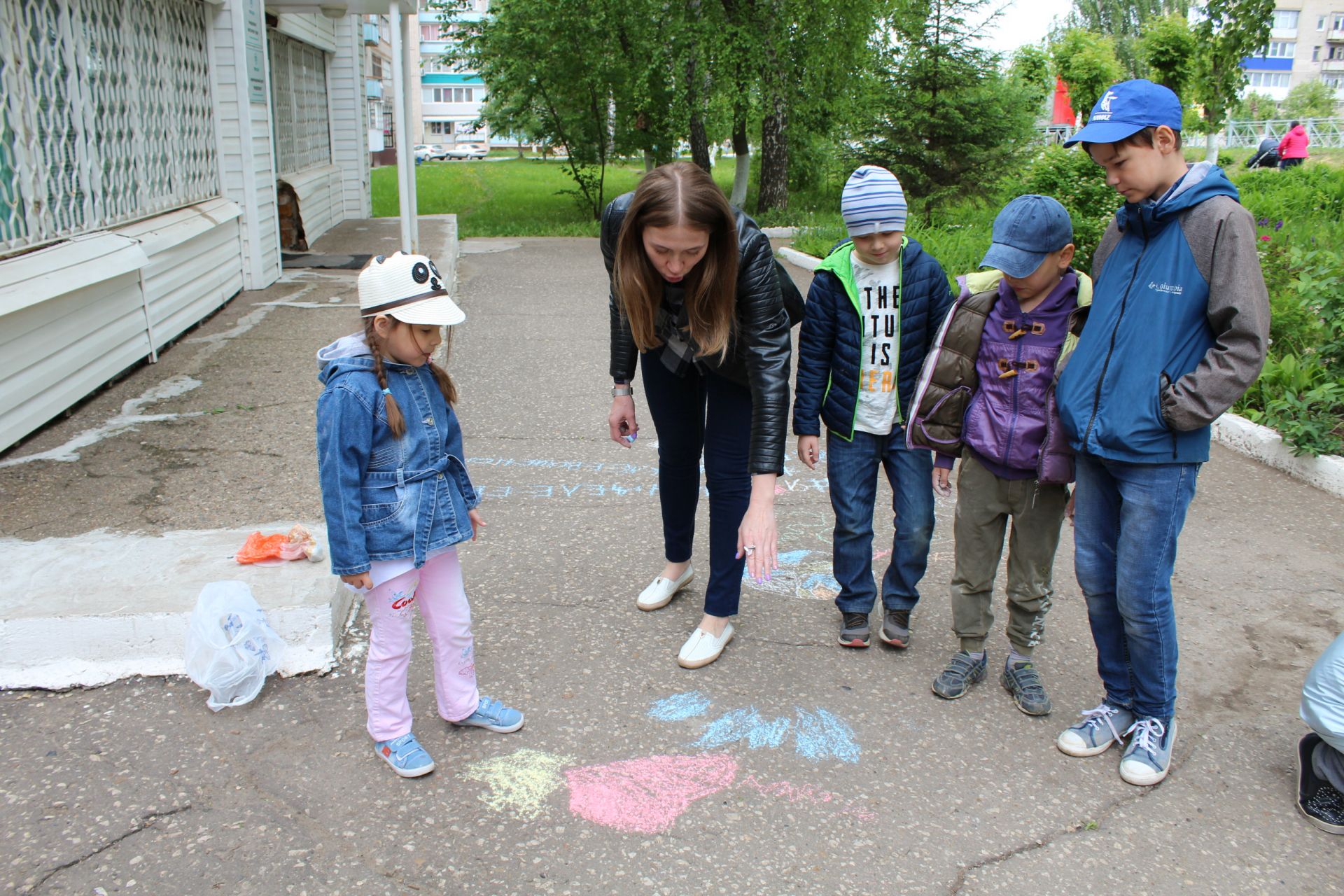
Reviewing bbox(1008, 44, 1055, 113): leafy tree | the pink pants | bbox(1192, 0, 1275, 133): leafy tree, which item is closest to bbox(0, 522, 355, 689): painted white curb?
the pink pants

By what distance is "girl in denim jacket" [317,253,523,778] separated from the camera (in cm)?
246

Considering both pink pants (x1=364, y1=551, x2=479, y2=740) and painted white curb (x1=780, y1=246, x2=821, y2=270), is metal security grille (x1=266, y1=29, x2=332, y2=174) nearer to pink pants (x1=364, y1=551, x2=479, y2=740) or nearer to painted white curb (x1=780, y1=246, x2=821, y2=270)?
painted white curb (x1=780, y1=246, x2=821, y2=270)

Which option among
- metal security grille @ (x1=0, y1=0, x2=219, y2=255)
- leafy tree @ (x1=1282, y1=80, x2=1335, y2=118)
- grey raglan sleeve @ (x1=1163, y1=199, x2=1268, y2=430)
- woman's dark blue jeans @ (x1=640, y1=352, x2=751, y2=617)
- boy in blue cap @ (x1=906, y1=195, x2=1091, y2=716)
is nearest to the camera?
grey raglan sleeve @ (x1=1163, y1=199, x2=1268, y2=430)

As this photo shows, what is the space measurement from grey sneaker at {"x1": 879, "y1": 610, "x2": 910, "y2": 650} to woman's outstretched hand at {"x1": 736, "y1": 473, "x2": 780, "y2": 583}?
0.86 m

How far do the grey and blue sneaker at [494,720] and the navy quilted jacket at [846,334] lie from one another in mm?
1279

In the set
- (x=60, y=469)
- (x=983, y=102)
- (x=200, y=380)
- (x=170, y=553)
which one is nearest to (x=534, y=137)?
(x=983, y=102)

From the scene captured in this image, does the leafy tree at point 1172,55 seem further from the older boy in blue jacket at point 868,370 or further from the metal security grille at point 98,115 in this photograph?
the older boy in blue jacket at point 868,370

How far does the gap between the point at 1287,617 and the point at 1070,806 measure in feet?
5.66

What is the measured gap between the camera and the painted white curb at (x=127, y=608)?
3.05 metres

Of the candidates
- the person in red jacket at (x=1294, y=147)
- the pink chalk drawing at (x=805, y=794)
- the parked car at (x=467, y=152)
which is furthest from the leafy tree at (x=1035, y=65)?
the parked car at (x=467, y=152)

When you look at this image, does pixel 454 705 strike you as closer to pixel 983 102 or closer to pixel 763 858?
pixel 763 858

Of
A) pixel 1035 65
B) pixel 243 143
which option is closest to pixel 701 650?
pixel 243 143

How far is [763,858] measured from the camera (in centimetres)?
244

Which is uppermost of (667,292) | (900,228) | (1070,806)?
(900,228)
